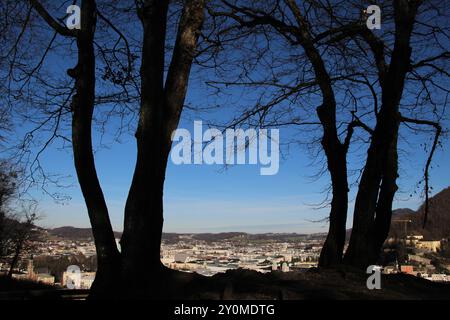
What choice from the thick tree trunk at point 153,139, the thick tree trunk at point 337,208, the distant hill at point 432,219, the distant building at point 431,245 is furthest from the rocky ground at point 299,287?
the distant building at point 431,245

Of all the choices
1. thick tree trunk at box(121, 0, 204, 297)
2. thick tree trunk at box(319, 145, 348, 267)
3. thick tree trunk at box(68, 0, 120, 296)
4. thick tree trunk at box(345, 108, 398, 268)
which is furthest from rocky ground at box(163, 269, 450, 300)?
thick tree trunk at box(319, 145, 348, 267)

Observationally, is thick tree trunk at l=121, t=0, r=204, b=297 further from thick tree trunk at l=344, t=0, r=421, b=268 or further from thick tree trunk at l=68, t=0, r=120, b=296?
thick tree trunk at l=344, t=0, r=421, b=268

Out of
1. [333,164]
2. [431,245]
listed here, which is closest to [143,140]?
[333,164]

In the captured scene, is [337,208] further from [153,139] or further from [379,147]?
[153,139]

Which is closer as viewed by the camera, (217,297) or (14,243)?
(217,297)
